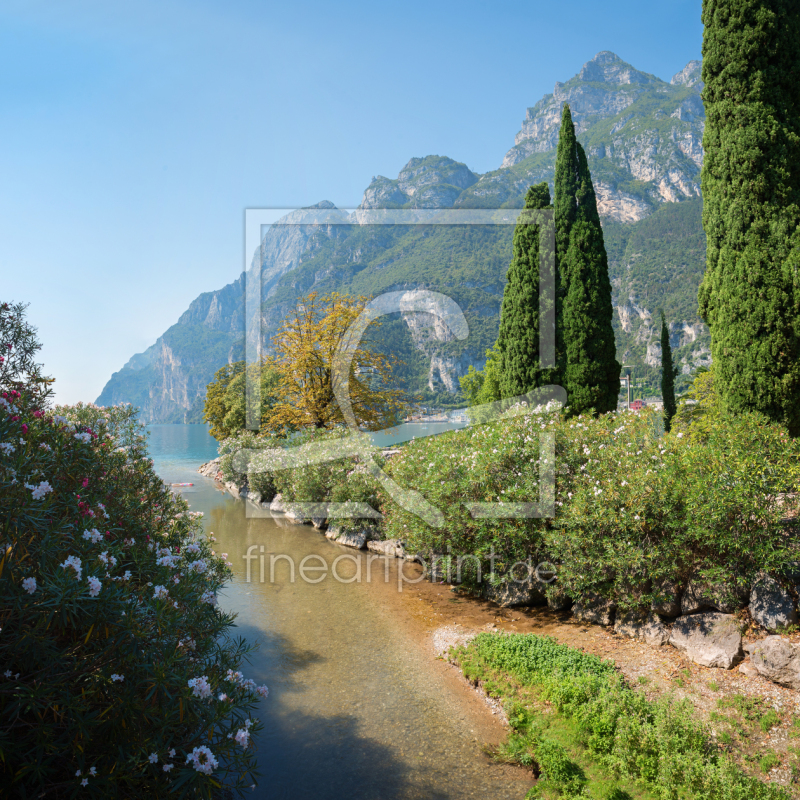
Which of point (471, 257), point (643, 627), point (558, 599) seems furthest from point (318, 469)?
point (471, 257)

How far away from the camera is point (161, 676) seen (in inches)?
95.8

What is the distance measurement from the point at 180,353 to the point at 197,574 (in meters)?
194

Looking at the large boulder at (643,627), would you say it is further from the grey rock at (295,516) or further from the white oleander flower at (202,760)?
the grey rock at (295,516)

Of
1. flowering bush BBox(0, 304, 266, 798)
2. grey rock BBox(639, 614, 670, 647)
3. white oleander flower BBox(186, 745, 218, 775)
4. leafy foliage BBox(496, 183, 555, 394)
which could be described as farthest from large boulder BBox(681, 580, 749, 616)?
leafy foliage BBox(496, 183, 555, 394)

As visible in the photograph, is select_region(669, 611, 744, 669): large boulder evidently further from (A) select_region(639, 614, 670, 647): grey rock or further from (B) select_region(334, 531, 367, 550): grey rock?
(B) select_region(334, 531, 367, 550): grey rock

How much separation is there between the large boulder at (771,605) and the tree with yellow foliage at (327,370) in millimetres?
13504

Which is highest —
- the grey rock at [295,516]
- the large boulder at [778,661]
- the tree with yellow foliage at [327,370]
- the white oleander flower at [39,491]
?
the tree with yellow foliage at [327,370]

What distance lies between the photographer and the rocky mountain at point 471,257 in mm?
63812

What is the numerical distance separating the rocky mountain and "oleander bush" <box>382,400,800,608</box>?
61.4 feet

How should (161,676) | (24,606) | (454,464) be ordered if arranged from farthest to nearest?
(454,464) < (161,676) < (24,606)

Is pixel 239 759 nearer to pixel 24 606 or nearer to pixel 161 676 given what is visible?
pixel 161 676

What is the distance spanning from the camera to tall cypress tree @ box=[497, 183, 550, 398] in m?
14.7

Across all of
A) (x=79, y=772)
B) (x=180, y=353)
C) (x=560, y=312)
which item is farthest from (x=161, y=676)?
(x=180, y=353)

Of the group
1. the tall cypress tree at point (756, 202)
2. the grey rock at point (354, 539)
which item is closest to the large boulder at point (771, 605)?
the tall cypress tree at point (756, 202)
